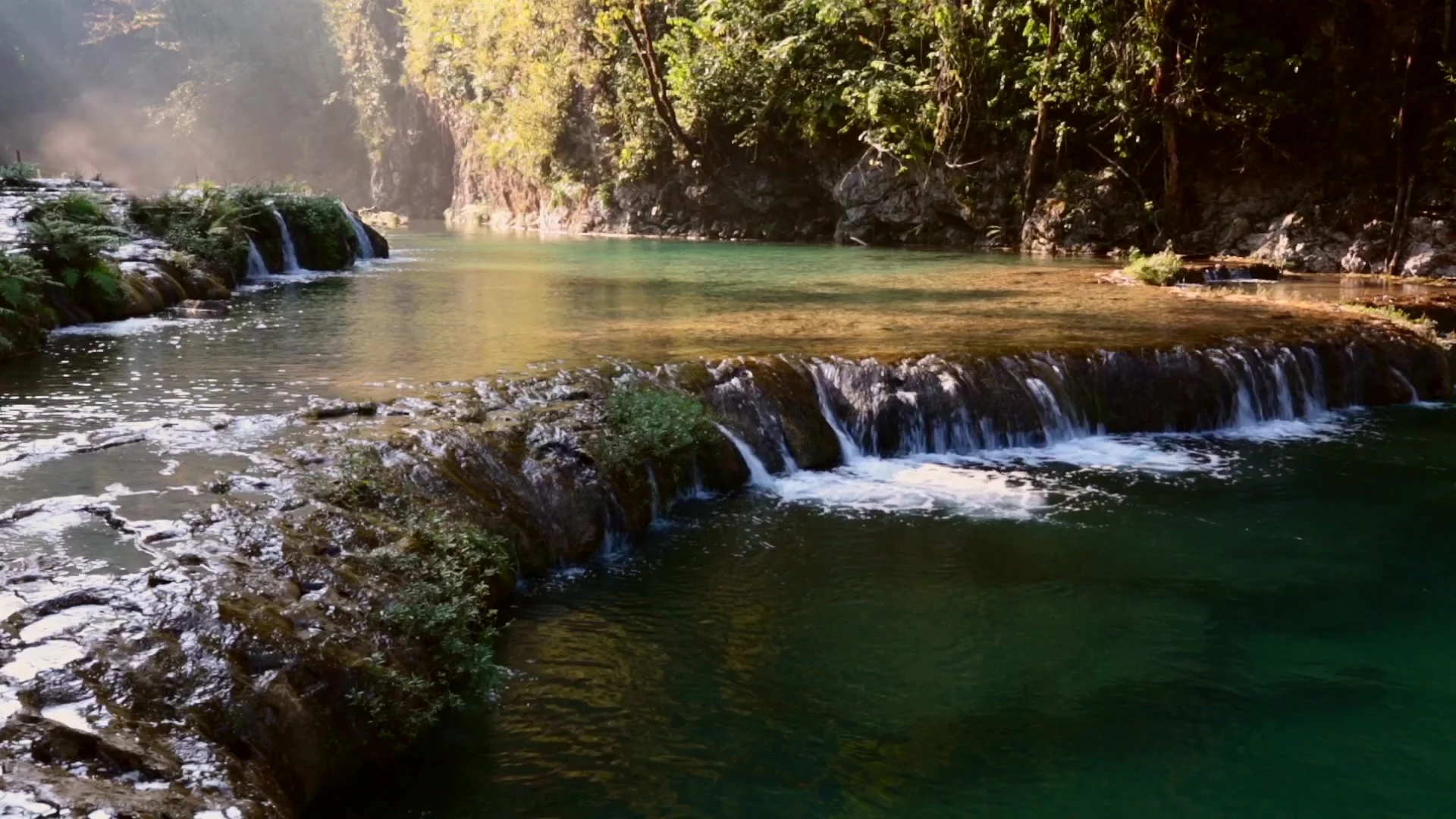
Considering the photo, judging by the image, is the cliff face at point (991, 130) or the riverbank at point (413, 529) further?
the cliff face at point (991, 130)

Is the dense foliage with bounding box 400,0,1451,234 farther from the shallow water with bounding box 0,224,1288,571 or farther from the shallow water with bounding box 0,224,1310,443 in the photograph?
the shallow water with bounding box 0,224,1310,443

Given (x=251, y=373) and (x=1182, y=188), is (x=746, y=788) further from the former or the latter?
(x=1182, y=188)

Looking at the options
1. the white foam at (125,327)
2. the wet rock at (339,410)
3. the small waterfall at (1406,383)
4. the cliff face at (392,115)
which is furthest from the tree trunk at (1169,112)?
the cliff face at (392,115)

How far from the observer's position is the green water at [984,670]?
501cm

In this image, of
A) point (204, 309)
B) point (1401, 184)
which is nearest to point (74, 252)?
point (204, 309)

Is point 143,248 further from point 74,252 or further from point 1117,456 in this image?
point 1117,456

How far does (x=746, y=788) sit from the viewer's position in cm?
500

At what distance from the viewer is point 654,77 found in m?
32.7

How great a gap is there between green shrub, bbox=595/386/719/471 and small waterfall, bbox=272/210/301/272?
14.0m

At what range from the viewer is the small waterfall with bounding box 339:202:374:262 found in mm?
24661

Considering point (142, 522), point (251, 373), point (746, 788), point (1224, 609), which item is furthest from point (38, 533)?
point (1224, 609)

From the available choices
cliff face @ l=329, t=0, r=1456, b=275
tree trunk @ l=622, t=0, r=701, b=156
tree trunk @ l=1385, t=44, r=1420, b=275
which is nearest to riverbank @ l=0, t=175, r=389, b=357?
tree trunk @ l=622, t=0, r=701, b=156

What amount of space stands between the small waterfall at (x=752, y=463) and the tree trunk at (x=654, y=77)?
78.6 feet

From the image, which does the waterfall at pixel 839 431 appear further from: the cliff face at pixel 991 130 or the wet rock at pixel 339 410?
the cliff face at pixel 991 130
